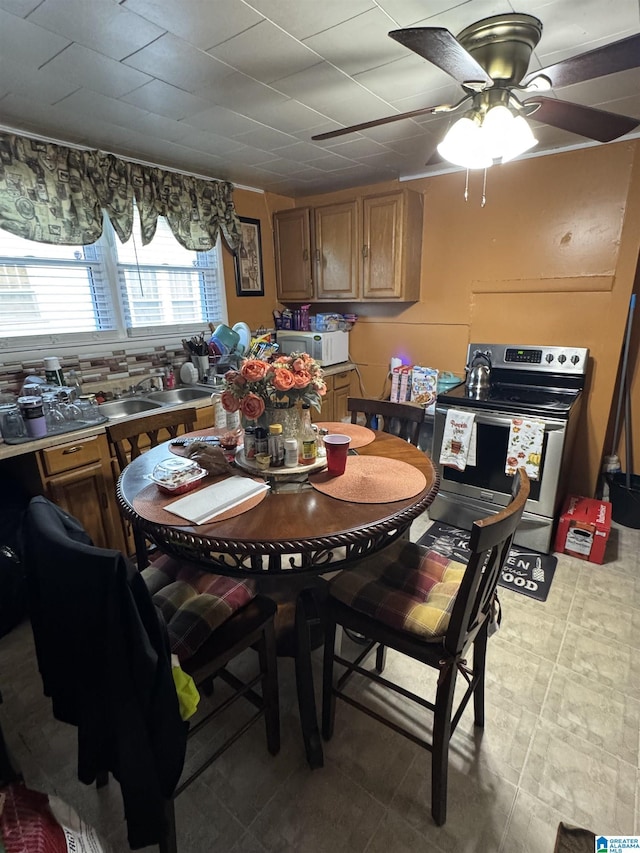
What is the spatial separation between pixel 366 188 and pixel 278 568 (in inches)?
128

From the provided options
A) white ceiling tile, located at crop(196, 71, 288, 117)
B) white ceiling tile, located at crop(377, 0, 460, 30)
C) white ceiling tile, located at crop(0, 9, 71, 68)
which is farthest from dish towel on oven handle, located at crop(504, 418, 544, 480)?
white ceiling tile, located at crop(0, 9, 71, 68)

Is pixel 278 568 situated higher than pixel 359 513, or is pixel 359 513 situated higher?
pixel 359 513

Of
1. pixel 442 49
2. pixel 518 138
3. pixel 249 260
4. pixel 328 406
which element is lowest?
pixel 328 406

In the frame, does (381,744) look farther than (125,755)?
Yes

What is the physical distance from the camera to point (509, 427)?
8.15 ft

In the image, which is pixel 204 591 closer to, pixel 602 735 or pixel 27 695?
pixel 27 695

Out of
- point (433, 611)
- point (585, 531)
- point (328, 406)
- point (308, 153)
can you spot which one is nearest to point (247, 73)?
point (308, 153)

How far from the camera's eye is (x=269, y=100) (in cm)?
194

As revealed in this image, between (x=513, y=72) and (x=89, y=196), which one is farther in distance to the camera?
(x=89, y=196)

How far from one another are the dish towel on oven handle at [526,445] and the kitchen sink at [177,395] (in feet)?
6.54

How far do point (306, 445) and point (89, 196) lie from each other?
6.95ft

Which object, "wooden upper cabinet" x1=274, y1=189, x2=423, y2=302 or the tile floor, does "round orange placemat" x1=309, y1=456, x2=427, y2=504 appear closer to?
the tile floor

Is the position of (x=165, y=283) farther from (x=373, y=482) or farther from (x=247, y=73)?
(x=373, y=482)

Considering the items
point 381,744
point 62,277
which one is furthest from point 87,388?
point 381,744
